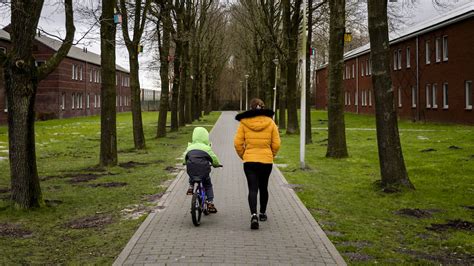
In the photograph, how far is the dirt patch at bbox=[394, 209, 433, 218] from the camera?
882 cm

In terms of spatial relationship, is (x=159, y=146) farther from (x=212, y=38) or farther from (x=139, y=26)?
(x=212, y=38)

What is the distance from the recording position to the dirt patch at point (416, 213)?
28.9 ft

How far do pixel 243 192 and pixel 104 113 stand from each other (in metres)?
5.93

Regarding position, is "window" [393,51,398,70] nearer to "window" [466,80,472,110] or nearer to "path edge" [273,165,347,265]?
"window" [466,80,472,110]

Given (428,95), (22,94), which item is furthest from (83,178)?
(428,95)

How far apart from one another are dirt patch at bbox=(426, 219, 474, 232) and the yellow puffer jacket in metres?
2.59

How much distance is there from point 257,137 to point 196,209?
1.34m

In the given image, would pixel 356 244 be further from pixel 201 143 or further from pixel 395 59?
pixel 395 59

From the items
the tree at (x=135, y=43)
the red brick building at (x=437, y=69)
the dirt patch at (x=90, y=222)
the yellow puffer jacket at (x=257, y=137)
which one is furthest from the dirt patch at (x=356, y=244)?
the red brick building at (x=437, y=69)

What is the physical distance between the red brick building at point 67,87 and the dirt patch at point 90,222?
3772 cm

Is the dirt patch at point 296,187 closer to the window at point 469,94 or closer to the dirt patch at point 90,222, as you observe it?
the dirt patch at point 90,222

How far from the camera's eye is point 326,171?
14.7 m

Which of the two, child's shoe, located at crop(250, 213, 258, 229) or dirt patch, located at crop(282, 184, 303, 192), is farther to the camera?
dirt patch, located at crop(282, 184, 303, 192)

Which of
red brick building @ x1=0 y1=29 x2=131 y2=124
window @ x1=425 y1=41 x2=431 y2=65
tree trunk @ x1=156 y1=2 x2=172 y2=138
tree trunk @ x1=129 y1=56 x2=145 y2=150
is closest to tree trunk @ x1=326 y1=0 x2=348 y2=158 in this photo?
tree trunk @ x1=129 y1=56 x2=145 y2=150
